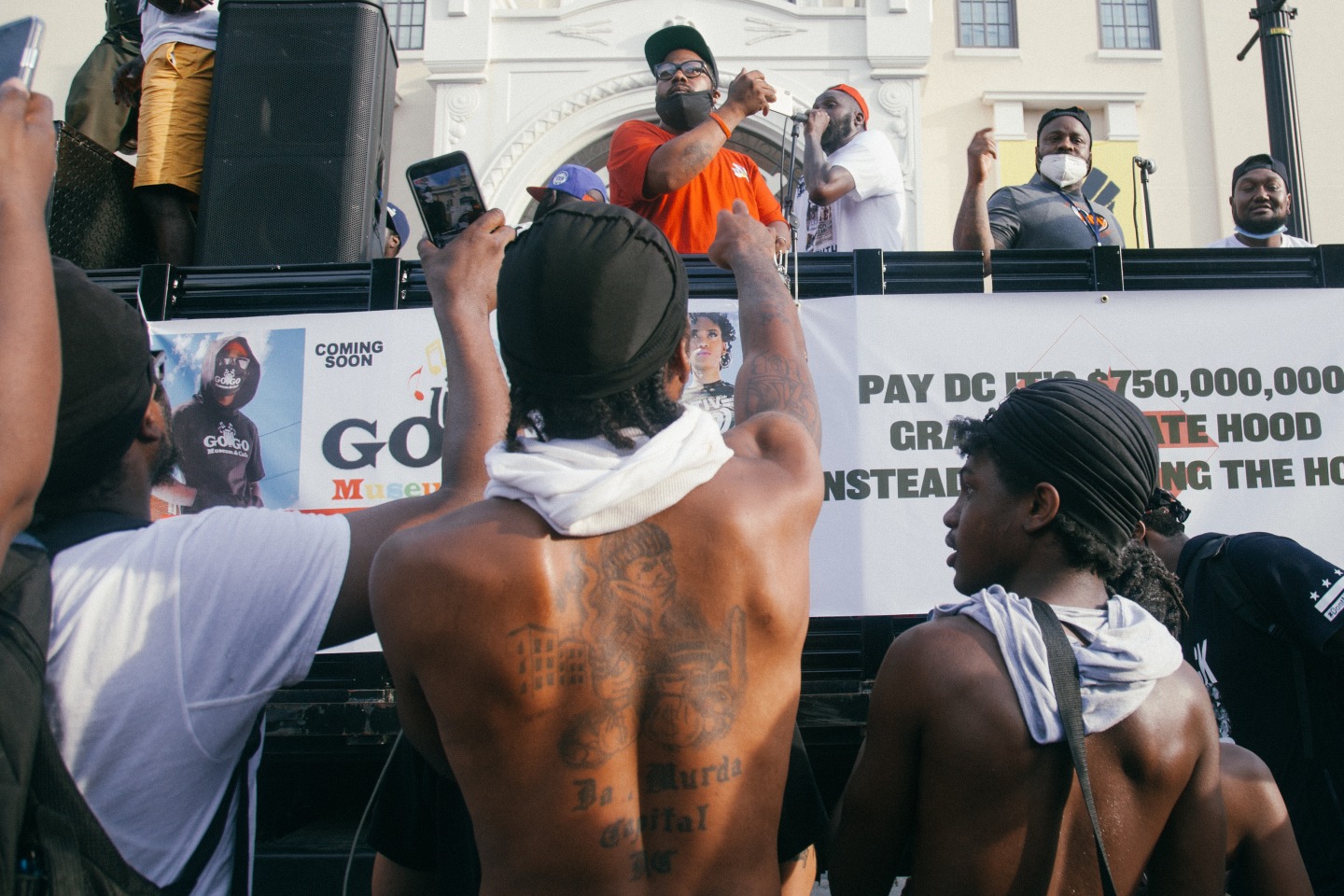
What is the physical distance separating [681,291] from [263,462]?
237 cm

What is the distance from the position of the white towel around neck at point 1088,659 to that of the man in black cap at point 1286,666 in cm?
80

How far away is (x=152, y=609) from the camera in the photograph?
1443 millimetres

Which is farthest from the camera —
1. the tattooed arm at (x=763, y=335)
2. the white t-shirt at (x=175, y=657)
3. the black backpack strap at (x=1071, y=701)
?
the tattooed arm at (x=763, y=335)

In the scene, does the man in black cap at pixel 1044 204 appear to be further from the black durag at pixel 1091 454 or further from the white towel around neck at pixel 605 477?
the white towel around neck at pixel 605 477

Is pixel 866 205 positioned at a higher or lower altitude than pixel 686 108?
lower

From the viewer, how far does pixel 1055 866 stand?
1.65m

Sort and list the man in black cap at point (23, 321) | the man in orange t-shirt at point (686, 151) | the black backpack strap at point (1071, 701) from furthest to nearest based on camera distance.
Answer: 1. the man in orange t-shirt at point (686, 151)
2. the black backpack strap at point (1071, 701)
3. the man in black cap at point (23, 321)

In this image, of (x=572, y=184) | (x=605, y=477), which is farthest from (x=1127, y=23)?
(x=605, y=477)

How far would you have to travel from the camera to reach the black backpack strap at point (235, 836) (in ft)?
4.83

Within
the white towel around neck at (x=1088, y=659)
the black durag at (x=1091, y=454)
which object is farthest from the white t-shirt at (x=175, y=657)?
the black durag at (x=1091, y=454)

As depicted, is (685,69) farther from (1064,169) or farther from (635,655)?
(635,655)

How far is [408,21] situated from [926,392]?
1353 cm

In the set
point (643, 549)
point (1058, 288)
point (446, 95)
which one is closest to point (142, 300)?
point (643, 549)

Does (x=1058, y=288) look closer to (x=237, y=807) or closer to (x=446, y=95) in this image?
(x=237, y=807)
